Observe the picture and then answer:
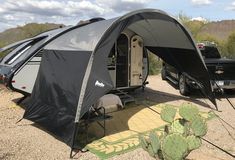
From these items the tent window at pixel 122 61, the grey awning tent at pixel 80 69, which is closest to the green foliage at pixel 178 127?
the grey awning tent at pixel 80 69

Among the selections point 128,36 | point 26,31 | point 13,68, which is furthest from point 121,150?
point 26,31

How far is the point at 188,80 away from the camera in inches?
480

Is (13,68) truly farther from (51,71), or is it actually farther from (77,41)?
(77,41)

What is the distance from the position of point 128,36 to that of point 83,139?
5.08 metres

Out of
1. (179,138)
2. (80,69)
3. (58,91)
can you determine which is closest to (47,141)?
(58,91)

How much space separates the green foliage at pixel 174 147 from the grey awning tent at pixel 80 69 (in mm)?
2178

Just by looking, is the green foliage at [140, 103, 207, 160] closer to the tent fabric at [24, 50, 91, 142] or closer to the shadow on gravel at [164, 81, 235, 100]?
the tent fabric at [24, 50, 91, 142]

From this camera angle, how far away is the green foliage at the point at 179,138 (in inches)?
206

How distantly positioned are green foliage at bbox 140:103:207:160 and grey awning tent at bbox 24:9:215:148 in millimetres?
1511

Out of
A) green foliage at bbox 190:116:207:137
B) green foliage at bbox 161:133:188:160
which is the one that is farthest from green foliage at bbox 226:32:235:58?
green foliage at bbox 161:133:188:160

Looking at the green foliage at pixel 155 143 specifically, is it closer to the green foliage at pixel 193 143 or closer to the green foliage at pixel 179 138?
the green foliage at pixel 179 138

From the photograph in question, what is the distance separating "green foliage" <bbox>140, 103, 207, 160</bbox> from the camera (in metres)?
5.24

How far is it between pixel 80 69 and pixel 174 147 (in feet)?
10.7

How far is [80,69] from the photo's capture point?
7789 millimetres
